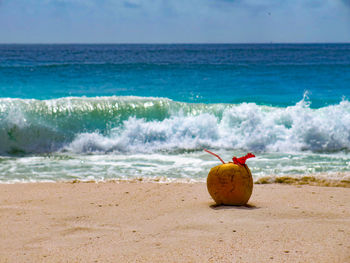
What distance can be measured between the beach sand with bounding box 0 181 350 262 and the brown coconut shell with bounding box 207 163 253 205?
104mm

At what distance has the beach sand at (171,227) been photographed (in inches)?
117

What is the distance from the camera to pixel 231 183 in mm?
4207

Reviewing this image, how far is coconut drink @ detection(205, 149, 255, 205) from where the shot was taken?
4219 millimetres

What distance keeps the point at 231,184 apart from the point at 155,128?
617cm

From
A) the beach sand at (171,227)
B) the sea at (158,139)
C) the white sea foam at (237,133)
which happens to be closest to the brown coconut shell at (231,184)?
the beach sand at (171,227)

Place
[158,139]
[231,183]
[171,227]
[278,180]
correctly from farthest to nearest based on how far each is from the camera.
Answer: [158,139], [278,180], [231,183], [171,227]

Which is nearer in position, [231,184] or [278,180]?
[231,184]

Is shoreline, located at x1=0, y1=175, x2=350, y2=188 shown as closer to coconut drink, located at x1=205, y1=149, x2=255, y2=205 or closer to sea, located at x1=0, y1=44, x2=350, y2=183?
sea, located at x1=0, y1=44, x2=350, y2=183

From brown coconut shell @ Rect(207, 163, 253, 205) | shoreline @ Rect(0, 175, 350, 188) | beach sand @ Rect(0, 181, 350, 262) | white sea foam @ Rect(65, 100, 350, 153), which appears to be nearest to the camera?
beach sand @ Rect(0, 181, 350, 262)

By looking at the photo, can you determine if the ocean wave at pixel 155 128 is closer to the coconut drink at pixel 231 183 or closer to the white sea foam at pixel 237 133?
the white sea foam at pixel 237 133

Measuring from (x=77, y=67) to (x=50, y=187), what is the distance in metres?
21.5

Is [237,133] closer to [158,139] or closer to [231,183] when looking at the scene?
[158,139]

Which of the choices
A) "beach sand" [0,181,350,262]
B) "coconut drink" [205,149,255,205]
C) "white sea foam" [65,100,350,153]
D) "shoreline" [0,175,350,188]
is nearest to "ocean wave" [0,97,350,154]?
"white sea foam" [65,100,350,153]

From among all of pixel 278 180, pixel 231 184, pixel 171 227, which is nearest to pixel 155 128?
pixel 278 180
